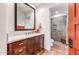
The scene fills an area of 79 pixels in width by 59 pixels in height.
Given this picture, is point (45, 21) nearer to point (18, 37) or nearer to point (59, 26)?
point (59, 26)

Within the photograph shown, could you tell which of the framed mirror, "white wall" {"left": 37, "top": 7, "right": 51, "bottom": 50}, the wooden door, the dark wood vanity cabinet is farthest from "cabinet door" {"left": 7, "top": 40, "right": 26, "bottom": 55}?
the wooden door

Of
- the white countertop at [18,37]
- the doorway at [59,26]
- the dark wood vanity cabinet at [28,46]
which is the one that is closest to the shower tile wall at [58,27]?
the doorway at [59,26]

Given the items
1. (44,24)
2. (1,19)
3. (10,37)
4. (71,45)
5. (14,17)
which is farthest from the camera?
(44,24)

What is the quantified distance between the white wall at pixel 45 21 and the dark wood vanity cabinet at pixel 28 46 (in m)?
0.07

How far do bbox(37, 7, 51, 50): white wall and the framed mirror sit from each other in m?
0.09

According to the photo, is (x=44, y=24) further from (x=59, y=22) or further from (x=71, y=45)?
(x=71, y=45)

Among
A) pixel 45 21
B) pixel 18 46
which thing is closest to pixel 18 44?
pixel 18 46

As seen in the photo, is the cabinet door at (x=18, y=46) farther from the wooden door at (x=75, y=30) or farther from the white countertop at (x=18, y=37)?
the wooden door at (x=75, y=30)

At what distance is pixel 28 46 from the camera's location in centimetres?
138

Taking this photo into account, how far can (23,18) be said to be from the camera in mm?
1337

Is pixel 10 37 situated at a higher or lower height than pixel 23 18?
lower

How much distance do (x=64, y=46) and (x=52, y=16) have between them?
424 millimetres
